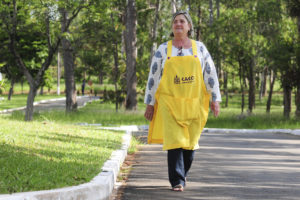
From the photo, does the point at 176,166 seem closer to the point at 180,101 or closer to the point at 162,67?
the point at 180,101

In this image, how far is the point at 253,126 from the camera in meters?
20.5

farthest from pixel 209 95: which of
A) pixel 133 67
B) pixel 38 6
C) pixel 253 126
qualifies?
pixel 133 67

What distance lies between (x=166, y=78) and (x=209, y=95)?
0.65m

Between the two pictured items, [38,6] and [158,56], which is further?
[38,6]

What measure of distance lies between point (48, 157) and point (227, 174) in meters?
2.52

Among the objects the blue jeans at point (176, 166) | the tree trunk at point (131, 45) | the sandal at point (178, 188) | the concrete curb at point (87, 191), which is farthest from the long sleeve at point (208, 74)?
the tree trunk at point (131, 45)

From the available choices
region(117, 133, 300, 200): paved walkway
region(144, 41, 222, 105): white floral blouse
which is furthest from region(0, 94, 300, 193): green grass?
region(144, 41, 222, 105): white floral blouse

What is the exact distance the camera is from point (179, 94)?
6.77 meters

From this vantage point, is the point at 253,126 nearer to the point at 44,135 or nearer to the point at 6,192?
the point at 44,135

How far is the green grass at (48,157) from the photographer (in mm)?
5956

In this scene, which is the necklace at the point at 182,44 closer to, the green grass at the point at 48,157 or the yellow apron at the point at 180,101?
the yellow apron at the point at 180,101

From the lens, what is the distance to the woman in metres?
6.76

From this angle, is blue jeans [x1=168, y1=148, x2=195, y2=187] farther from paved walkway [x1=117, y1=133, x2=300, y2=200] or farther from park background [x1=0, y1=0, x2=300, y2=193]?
park background [x1=0, y1=0, x2=300, y2=193]

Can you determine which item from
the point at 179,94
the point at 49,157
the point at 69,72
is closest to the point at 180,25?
the point at 179,94
